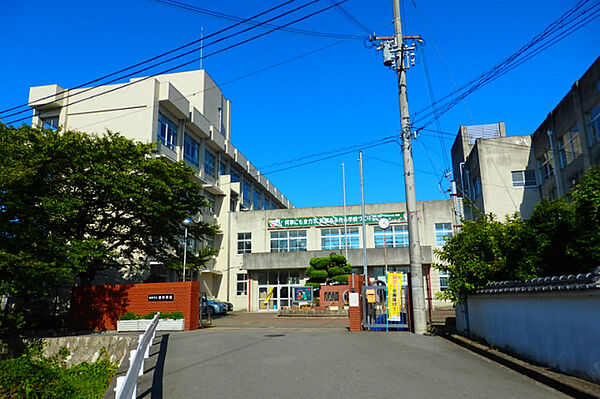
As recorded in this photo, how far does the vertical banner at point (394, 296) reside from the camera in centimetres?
1505

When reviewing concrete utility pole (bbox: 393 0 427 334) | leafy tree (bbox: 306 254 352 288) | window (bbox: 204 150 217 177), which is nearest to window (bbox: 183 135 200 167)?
window (bbox: 204 150 217 177)

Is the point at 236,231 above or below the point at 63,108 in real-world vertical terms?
below

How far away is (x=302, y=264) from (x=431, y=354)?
86.3 feet

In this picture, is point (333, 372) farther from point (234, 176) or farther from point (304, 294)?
point (234, 176)

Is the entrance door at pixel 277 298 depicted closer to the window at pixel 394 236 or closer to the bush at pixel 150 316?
the window at pixel 394 236

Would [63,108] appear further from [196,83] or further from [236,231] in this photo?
[236,231]

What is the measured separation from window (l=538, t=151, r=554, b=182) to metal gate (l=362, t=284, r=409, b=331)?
1751 cm

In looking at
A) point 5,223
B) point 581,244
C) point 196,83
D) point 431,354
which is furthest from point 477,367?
point 196,83

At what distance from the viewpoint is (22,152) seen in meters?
17.0

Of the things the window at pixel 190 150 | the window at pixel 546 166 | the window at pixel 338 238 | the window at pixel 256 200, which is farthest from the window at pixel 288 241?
the window at pixel 546 166

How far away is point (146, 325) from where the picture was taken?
18016mm

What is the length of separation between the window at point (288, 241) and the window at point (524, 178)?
58.3 ft

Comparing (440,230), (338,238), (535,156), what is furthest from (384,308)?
(440,230)

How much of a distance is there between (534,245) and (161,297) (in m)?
15.1
